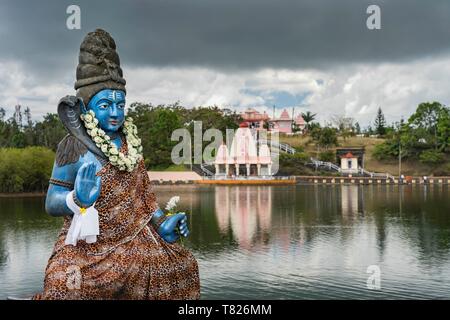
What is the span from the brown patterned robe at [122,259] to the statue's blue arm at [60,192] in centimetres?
20

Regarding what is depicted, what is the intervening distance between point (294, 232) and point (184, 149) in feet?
113

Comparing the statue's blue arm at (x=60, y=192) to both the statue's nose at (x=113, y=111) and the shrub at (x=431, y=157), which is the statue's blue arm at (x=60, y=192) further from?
the shrub at (x=431, y=157)

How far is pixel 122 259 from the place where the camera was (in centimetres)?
526

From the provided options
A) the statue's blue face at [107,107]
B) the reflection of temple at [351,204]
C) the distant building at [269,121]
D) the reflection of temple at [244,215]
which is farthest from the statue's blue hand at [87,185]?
the distant building at [269,121]

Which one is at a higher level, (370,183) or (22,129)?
(22,129)

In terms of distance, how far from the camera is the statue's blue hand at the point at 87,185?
4898 millimetres

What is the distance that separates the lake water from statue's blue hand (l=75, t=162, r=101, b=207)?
15.7ft

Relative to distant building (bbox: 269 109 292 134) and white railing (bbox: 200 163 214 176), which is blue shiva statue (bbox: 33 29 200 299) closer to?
white railing (bbox: 200 163 214 176)

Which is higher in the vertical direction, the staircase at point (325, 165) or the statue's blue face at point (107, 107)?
the statue's blue face at point (107, 107)

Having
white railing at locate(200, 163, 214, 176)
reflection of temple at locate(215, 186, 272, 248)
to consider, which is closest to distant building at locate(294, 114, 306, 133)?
white railing at locate(200, 163, 214, 176)

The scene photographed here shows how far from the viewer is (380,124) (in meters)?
74.8

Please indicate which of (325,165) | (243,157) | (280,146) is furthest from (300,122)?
(243,157)
